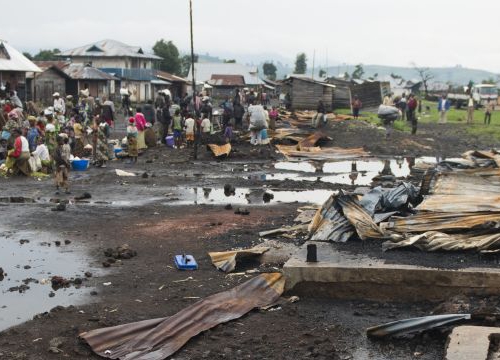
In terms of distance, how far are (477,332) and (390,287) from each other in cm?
175

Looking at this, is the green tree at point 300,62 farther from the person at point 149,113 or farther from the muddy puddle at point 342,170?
the muddy puddle at point 342,170

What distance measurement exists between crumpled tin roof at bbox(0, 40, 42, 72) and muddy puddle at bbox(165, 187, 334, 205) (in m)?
21.3

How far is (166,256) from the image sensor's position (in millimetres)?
9969

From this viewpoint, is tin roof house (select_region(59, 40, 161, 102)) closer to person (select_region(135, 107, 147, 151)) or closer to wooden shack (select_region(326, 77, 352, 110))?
wooden shack (select_region(326, 77, 352, 110))

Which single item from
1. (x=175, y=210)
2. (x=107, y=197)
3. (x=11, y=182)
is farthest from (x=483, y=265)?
(x=11, y=182)

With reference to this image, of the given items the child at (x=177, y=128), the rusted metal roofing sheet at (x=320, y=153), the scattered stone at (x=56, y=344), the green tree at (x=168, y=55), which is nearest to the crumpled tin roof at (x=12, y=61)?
the child at (x=177, y=128)

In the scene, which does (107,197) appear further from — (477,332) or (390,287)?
(477,332)

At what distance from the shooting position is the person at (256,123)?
23.5m

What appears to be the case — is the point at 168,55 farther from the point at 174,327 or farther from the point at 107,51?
the point at 174,327

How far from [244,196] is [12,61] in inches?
981

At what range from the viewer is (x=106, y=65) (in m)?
64.9

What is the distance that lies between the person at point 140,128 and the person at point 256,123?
366 cm

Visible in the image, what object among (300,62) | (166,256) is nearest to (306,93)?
(166,256)

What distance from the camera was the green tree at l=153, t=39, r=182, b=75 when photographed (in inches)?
3278
